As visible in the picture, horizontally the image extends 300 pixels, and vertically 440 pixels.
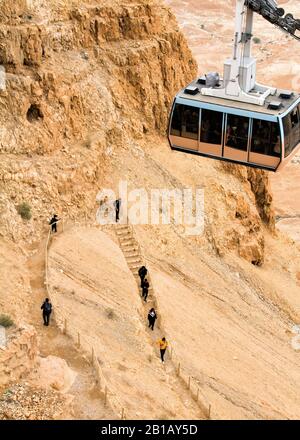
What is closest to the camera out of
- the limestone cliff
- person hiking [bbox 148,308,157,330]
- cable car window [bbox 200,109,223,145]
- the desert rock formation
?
cable car window [bbox 200,109,223,145]

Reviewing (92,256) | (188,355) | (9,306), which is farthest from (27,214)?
(188,355)

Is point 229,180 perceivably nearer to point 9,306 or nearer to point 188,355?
point 188,355

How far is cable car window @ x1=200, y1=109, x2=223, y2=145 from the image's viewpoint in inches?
1230

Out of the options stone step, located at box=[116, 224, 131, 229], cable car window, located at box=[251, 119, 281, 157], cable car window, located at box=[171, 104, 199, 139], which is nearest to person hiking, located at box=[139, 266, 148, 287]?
stone step, located at box=[116, 224, 131, 229]

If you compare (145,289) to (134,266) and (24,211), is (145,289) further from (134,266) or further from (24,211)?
(24,211)

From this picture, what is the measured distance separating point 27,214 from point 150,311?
25.3 feet

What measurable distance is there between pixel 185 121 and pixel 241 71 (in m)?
3.04

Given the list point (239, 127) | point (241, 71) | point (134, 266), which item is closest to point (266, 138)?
Result: point (239, 127)

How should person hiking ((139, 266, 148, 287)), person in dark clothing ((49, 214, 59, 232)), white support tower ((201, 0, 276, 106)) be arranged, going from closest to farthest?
white support tower ((201, 0, 276, 106))
person hiking ((139, 266, 148, 287))
person in dark clothing ((49, 214, 59, 232))

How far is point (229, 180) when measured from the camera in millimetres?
47219

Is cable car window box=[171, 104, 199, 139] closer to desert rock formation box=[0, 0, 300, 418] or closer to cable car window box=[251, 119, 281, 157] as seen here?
cable car window box=[251, 119, 281, 157]

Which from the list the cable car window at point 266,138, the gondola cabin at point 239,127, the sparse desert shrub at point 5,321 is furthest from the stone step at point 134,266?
the sparse desert shrub at point 5,321

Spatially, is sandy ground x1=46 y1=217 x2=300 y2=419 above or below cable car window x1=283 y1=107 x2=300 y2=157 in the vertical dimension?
below

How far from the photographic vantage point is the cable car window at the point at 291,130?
30422 mm
